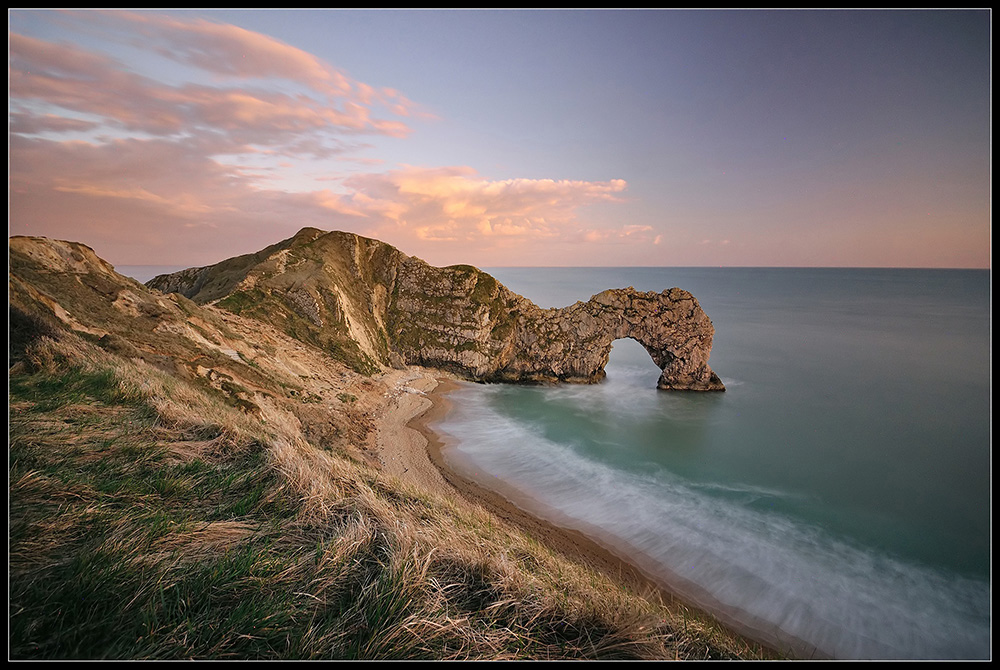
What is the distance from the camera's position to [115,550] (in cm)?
266

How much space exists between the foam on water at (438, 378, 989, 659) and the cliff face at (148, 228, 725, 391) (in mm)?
16848

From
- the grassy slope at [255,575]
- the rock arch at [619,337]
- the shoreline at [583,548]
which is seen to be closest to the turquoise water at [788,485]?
the shoreline at [583,548]

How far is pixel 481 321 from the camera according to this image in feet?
130

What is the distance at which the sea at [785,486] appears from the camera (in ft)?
42.4

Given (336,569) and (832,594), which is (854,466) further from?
(336,569)

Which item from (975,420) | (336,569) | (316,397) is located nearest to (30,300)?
(316,397)

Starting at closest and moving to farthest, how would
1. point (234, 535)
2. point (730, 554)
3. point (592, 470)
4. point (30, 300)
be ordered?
point (234, 535) → point (30, 300) → point (730, 554) → point (592, 470)

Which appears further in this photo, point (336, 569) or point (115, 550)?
point (336, 569)

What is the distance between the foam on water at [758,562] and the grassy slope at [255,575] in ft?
41.3

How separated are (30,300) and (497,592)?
1620 centimetres

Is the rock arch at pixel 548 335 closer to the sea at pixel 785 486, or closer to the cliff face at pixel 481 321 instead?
the cliff face at pixel 481 321

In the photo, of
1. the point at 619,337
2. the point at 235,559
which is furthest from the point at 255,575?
the point at 619,337

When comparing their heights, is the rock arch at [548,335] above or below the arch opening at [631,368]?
above

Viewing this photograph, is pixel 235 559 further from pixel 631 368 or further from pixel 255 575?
pixel 631 368
